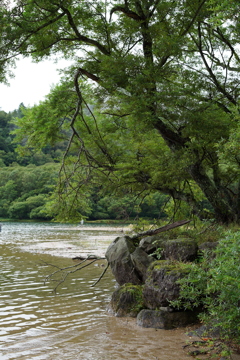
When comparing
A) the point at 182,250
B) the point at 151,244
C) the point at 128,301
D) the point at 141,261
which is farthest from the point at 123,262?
the point at 182,250

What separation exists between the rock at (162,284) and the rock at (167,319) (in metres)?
0.16

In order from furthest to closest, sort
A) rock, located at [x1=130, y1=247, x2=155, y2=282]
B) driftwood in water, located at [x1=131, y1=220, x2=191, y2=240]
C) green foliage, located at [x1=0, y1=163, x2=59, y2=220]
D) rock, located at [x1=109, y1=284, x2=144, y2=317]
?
green foliage, located at [x1=0, y1=163, x2=59, y2=220], driftwood in water, located at [x1=131, y1=220, x2=191, y2=240], rock, located at [x1=130, y1=247, x2=155, y2=282], rock, located at [x1=109, y1=284, x2=144, y2=317]

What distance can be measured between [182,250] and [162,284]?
3.63ft

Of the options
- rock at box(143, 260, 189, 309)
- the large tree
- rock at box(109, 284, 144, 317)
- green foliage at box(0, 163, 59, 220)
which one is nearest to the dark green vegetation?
the large tree

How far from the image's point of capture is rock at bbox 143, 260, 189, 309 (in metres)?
6.62

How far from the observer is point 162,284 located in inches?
270

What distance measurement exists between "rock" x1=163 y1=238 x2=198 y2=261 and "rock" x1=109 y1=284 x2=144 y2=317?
1057mm

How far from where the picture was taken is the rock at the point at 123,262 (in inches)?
340

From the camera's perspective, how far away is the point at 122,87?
8672mm

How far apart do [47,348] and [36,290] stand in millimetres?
4648

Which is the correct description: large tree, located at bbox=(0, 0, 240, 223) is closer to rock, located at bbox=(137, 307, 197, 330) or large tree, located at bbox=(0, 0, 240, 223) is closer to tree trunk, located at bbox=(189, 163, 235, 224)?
tree trunk, located at bbox=(189, 163, 235, 224)

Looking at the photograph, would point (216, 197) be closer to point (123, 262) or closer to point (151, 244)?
point (151, 244)

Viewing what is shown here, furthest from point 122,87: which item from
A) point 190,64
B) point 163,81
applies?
point 190,64

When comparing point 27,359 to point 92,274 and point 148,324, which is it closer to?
point 148,324
